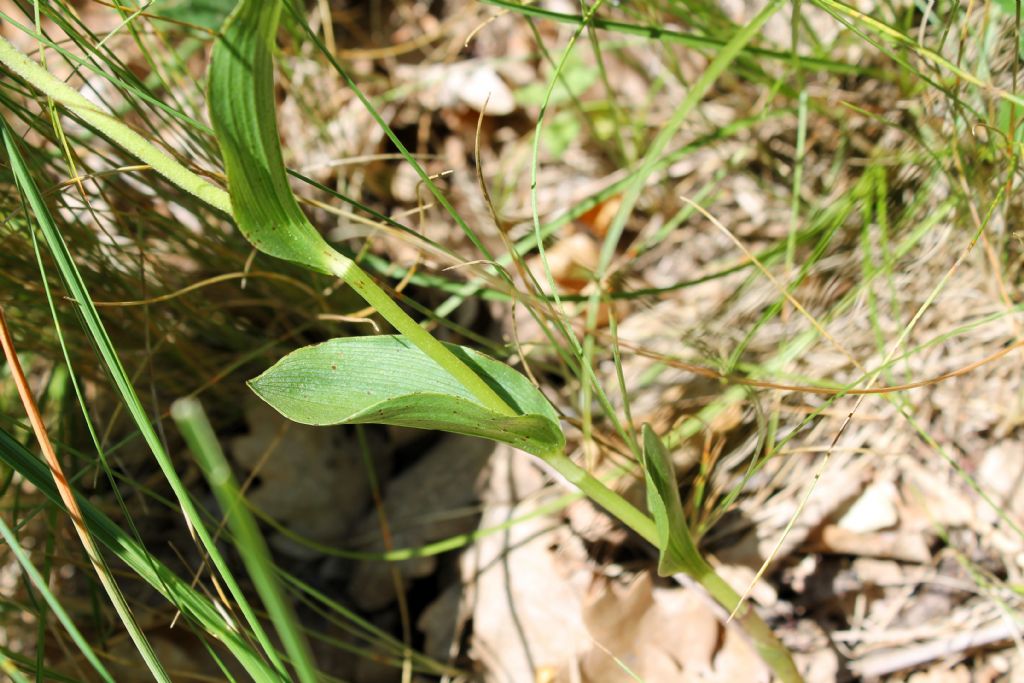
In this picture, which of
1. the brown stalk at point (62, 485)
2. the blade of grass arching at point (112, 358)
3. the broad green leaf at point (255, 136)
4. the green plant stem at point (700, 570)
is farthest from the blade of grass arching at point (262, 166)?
the brown stalk at point (62, 485)

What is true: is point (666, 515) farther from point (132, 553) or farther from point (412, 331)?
point (132, 553)

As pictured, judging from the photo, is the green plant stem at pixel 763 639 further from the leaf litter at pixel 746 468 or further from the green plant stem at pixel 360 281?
the leaf litter at pixel 746 468

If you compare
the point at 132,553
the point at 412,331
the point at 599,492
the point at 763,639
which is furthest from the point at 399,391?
the point at 763,639

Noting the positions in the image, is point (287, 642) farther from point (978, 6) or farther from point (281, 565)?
point (978, 6)

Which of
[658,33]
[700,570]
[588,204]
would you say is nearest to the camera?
[700,570]

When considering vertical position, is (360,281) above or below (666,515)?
above

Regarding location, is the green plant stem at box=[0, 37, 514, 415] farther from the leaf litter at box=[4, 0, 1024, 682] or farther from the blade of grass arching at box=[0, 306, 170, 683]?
the blade of grass arching at box=[0, 306, 170, 683]

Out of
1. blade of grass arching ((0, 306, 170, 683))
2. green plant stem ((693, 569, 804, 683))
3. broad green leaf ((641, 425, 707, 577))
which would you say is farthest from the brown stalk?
green plant stem ((693, 569, 804, 683))
